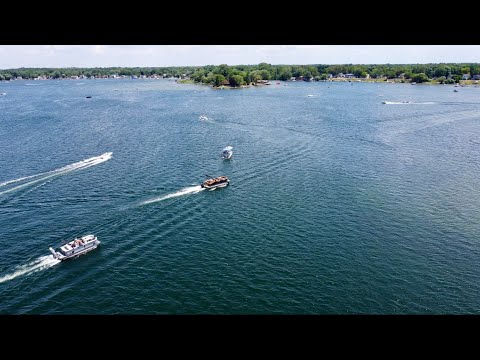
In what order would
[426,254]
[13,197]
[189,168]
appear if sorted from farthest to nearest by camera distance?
1. [189,168]
2. [13,197]
3. [426,254]

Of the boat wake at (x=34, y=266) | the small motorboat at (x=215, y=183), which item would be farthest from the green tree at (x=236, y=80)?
the boat wake at (x=34, y=266)

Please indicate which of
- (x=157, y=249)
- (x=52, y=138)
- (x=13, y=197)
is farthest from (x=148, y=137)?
(x=157, y=249)

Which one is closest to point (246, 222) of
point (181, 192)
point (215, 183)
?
point (215, 183)

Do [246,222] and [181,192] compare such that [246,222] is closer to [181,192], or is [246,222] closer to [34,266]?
[181,192]

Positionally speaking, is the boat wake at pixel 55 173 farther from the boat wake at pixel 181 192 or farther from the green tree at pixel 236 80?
the green tree at pixel 236 80

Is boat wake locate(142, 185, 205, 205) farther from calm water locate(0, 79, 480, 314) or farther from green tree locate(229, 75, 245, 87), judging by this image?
green tree locate(229, 75, 245, 87)
